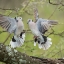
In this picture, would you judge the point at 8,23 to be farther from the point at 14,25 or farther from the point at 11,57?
the point at 11,57

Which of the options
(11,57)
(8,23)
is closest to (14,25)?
(8,23)

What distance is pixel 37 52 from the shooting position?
269 cm

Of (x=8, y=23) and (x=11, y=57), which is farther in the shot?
(x=8, y=23)

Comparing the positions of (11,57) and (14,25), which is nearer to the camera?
(11,57)

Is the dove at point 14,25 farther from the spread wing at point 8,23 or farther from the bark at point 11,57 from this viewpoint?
the bark at point 11,57

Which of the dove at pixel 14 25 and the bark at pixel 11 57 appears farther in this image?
the dove at pixel 14 25

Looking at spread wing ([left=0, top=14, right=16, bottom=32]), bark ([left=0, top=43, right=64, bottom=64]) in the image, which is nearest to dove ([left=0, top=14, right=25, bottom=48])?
spread wing ([left=0, top=14, right=16, bottom=32])

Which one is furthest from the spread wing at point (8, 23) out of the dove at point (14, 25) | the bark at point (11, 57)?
the bark at point (11, 57)

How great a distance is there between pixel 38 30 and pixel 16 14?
0.57 m

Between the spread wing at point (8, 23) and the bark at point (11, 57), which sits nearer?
the bark at point (11, 57)

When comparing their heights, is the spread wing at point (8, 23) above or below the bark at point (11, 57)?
above

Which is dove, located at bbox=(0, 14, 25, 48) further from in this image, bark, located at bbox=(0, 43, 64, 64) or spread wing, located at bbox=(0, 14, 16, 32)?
bark, located at bbox=(0, 43, 64, 64)

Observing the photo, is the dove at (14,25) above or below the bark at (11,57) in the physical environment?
above

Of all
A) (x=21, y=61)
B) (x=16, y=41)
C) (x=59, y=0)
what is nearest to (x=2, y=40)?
(x=16, y=41)
